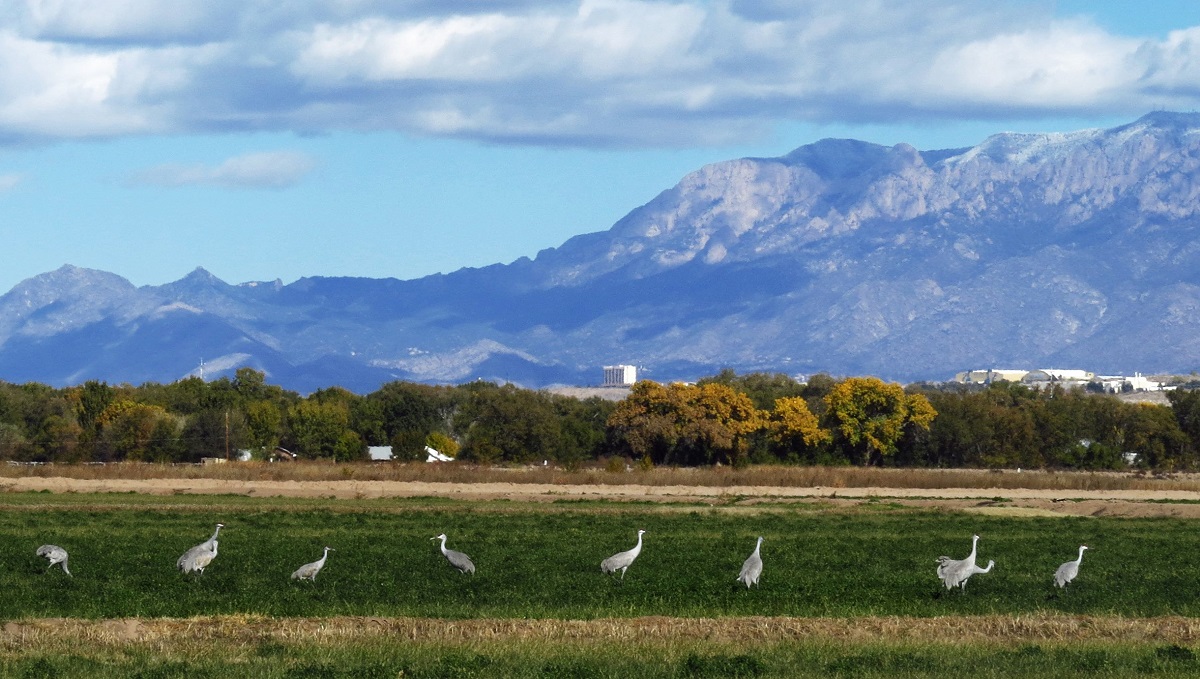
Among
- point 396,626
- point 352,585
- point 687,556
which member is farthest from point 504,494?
point 396,626

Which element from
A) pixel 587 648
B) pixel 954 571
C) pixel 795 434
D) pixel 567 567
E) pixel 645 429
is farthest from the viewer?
pixel 795 434

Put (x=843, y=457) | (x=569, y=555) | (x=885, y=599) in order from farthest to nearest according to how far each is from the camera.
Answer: (x=843, y=457), (x=569, y=555), (x=885, y=599)

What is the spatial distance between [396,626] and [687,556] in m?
13.7

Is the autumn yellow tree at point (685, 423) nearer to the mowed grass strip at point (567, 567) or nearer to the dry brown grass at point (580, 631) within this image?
the mowed grass strip at point (567, 567)

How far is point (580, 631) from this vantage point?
23812mm

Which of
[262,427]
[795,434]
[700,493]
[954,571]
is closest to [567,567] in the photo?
[954,571]

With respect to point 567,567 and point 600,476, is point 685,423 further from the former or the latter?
point 567,567

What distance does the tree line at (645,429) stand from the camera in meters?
109

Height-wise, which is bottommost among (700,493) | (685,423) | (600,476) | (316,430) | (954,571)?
(954,571)

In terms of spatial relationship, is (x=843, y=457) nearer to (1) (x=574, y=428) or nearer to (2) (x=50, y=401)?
(1) (x=574, y=428)

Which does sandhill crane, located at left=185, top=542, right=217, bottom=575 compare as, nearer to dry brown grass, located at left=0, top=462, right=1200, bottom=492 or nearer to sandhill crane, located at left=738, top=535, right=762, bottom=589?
sandhill crane, located at left=738, top=535, right=762, bottom=589

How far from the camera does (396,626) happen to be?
24297 millimetres

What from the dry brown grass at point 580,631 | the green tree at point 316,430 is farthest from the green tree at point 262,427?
the dry brown grass at point 580,631

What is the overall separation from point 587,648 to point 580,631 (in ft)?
4.53
